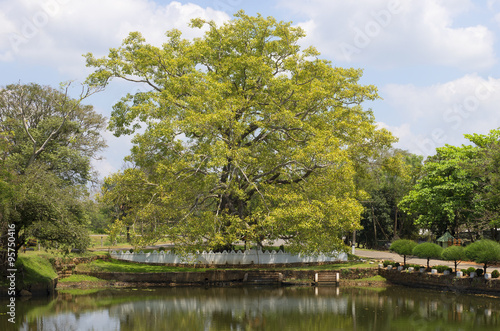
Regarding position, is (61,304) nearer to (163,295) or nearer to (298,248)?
(163,295)

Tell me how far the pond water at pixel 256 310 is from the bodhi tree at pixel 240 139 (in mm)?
3985

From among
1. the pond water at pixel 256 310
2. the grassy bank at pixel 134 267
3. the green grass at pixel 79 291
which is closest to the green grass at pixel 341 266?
the grassy bank at pixel 134 267

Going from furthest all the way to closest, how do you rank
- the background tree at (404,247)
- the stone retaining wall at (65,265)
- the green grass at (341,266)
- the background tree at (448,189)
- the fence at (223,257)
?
1. the background tree at (448,189)
2. the fence at (223,257)
3. the green grass at (341,266)
4. the background tree at (404,247)
5. the stone retaining wall at (65,265)

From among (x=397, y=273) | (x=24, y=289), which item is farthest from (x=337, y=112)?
(x=24, y=289)

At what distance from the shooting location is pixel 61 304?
73.9 feet

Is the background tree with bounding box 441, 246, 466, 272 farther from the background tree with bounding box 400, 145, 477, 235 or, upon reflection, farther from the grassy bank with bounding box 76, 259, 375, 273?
the background tree with bounding box 400, 145, 477, 235

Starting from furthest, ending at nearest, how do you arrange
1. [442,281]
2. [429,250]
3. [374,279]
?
[374,279]
[429,250]
[442,281]

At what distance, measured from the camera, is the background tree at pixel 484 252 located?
25.0 m

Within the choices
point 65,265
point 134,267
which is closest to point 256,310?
point 134,267

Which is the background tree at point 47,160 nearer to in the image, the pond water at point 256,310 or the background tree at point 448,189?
the pond water at point 256,310

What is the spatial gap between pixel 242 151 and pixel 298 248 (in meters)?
6.74

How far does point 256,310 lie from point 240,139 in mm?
13562

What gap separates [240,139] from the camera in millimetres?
32156

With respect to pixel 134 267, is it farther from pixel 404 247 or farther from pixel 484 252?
pixel 484 252
